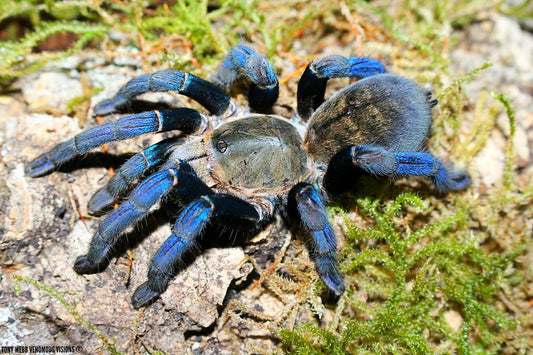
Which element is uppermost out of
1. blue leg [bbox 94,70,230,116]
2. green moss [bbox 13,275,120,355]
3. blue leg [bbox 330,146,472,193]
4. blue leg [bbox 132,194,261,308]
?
blue leg [bbox 94,70,230,116]

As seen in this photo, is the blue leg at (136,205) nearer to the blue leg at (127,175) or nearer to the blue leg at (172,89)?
the blue leg at (127,175)

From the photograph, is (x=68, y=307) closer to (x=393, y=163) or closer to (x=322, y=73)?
(x=393, y=163)

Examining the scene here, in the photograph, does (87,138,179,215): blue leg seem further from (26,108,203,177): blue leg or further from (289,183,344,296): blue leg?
(289,183,344,296): blue leg

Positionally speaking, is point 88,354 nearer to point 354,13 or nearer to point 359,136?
point 359,136

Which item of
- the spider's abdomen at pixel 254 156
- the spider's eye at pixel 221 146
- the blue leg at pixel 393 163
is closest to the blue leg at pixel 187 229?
the spider's abdomen at pixel 254 156

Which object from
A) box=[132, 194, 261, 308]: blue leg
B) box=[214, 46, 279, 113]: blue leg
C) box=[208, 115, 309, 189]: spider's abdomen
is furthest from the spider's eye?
box=[214, 46, 279, 113]: blue leg

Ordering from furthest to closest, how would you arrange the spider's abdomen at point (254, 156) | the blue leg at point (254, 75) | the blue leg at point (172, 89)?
1. the blue leg at point (254, 75)
2. the blue leg at point (172, 89)
3. the spider's abdomen at point (254, 156)
